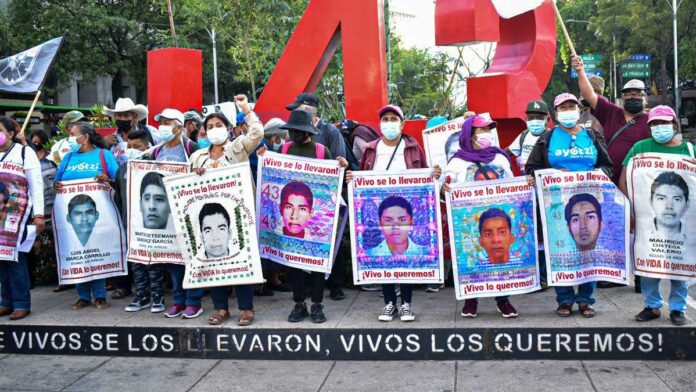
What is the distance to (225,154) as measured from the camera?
260 inches

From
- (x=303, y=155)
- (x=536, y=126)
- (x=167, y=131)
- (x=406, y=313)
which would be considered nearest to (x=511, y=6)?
(x=536, y=126)

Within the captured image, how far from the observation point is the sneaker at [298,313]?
252 inches

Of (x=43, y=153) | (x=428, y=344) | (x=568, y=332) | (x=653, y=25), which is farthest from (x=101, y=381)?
(x=653, y=25)

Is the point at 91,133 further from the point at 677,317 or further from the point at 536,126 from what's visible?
the point at 677,317

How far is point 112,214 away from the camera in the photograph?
7.31m

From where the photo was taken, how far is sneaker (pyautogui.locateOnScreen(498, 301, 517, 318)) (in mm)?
6242

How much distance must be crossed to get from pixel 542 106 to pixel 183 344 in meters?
4.25

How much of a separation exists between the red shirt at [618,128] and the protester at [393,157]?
80.0 inches

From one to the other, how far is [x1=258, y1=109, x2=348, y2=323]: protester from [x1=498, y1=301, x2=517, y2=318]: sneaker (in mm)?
1519

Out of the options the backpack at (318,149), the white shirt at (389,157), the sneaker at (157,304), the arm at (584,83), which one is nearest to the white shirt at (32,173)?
the sneaker at (157,304)

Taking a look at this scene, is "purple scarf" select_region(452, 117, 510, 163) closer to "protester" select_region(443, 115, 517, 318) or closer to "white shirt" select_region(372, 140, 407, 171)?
"protester" select_region(443, 115, 517, 318)

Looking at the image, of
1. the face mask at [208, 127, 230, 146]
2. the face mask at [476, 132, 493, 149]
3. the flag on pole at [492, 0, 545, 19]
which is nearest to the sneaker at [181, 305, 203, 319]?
the face mask at [208, 127, 230, 146]

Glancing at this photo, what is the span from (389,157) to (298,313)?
159cm

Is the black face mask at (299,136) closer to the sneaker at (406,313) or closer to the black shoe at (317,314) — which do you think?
the black shoe at (317,314)
